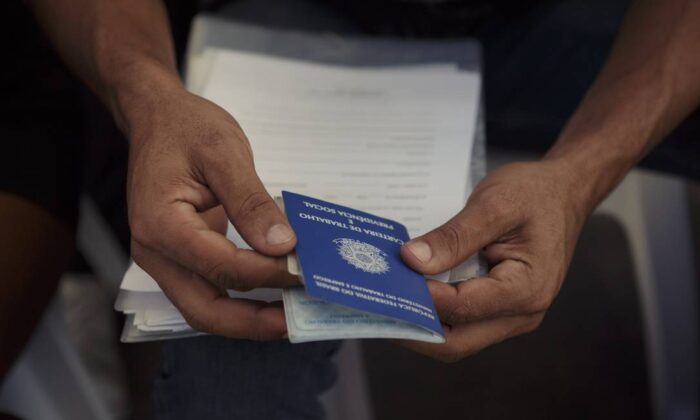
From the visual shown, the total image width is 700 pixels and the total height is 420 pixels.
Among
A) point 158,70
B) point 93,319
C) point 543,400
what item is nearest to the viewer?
point 158,70

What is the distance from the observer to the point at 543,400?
1.21 meters

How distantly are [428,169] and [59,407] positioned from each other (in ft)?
1.82

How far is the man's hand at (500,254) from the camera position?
0.54 metres

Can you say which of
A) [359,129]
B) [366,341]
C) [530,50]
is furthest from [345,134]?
[366,341]

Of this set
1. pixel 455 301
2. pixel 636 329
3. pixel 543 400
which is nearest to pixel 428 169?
pixel 455 301

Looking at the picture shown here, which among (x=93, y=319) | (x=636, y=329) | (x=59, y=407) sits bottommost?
(x=93, y=319)

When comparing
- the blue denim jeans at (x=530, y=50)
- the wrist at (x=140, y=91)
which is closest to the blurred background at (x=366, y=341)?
the blue denim jeans at (x=530, y=50)

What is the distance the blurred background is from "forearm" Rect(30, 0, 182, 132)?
0.08m

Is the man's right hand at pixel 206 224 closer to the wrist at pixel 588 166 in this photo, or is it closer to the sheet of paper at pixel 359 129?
the sheet of paper at pixel 359 129

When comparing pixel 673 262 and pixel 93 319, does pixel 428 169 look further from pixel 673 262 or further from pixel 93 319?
pixel 93 319

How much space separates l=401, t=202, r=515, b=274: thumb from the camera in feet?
1.73

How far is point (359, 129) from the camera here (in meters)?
0.73

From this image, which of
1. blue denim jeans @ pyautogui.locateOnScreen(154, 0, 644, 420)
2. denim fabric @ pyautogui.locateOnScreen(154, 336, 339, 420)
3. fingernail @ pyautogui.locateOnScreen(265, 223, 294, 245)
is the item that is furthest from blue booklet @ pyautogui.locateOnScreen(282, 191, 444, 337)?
blue denim jeans @ pyautogui.locateOnScreen(154, 0, 644, 420)

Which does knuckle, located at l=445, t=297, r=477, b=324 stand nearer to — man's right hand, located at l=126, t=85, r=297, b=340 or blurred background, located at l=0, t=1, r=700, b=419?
man's right hand, located at l=126, t=85, r=297, b=340
